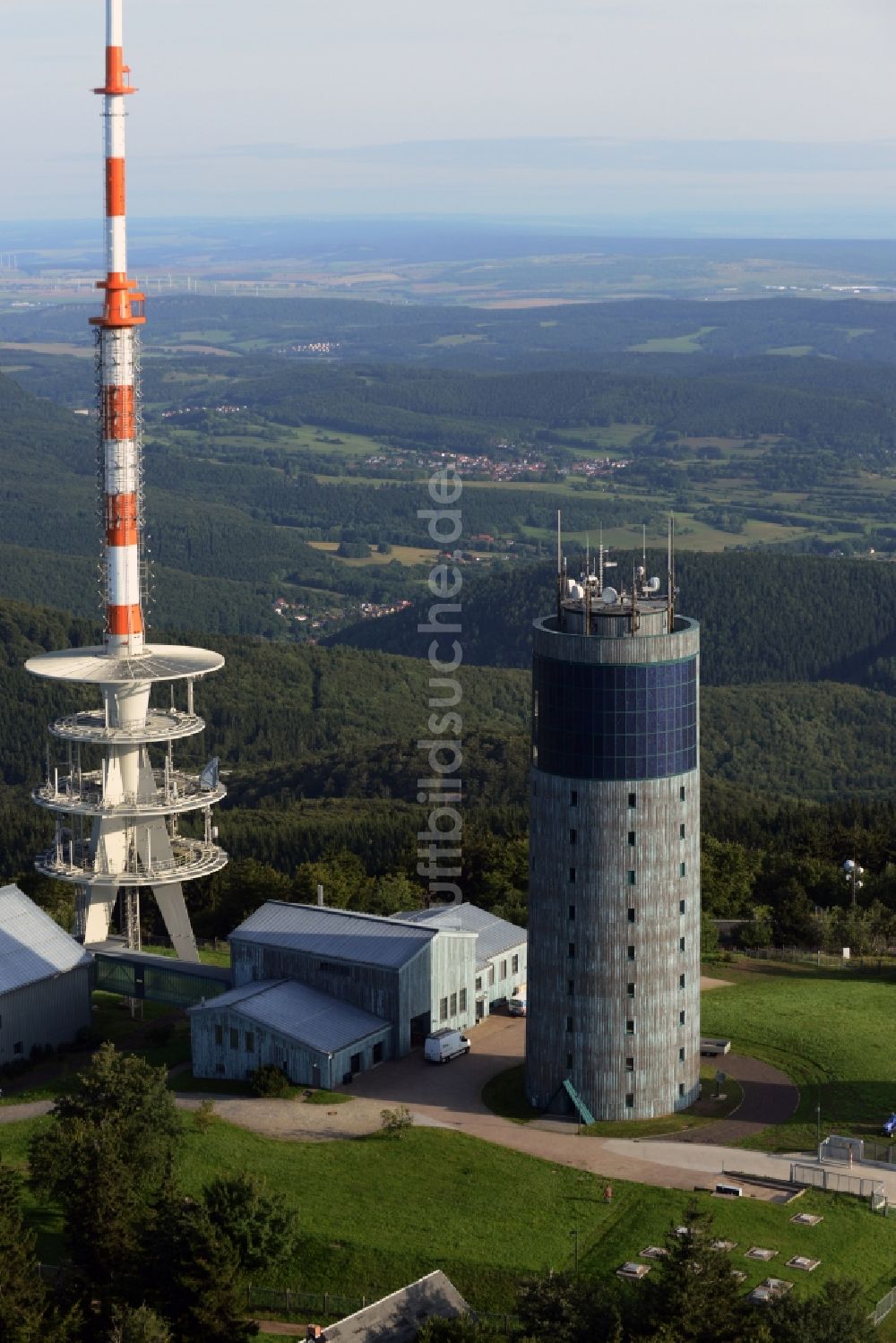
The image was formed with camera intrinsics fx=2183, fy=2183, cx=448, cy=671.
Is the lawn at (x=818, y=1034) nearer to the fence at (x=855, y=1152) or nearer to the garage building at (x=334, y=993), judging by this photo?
the fence at (x=855, y=1152)

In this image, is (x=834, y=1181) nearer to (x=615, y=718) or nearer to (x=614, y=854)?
(x=614, y=854)

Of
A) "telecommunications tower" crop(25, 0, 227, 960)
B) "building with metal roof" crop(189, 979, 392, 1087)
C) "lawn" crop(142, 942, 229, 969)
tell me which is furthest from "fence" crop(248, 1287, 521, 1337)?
"lawn" crop(142, 942, 229, 969)

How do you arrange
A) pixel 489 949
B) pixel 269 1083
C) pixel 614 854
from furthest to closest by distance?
pixel 489 949
pixel 269 1083
pixel 614 854

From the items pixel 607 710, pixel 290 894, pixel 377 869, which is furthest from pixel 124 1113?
pixel 377 869

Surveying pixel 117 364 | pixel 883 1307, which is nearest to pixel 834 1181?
pixel 883 1307

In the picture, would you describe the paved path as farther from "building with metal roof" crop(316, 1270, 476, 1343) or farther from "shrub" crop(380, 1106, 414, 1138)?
"building with metal roof" crop(316, 1270, 476, 1343)

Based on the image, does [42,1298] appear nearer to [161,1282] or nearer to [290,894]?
[161,1282]
